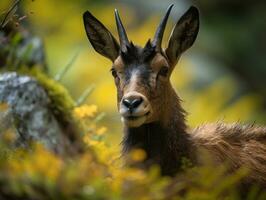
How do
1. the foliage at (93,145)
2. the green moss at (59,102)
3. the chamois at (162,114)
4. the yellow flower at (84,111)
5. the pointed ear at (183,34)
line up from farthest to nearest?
the green moss at (59,102), the yellow flower at (84,111), the pointed ear at (183,34), the chamois at (162,114), the foliage at (93,145)

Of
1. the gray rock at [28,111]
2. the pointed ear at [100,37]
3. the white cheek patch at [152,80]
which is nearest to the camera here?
the white cheek patch at [152,80]

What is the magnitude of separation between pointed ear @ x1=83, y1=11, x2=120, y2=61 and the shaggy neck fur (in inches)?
A: 37.8

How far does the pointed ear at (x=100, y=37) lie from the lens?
10898mm

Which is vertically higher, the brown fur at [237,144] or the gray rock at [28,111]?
the gray rock at [28,111]

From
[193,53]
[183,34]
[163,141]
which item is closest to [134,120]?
[163,141]

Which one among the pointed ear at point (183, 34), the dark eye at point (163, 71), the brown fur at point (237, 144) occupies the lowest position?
the brown fur at point (237, 144)

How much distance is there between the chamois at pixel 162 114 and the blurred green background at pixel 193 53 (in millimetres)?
7474

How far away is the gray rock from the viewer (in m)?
11.1

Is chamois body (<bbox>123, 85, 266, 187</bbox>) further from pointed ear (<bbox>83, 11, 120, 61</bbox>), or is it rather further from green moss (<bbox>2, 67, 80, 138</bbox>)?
green moss (<bbox>2, 67, 80, 138</bbox>)

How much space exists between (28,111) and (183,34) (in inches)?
81.4

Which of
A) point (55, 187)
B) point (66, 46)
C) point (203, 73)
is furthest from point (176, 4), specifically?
point (55, 187)

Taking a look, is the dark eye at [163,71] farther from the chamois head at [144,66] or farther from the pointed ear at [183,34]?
the pointed ear at [183,34]

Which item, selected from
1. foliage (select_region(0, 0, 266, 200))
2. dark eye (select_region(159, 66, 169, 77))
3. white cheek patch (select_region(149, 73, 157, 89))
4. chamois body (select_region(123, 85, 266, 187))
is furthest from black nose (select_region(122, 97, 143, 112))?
dark eye (select_region(159, 66, 169, 77))

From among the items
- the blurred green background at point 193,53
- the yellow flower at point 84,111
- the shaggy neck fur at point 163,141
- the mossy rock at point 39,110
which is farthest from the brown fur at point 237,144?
the blurred green background at point 193,53
